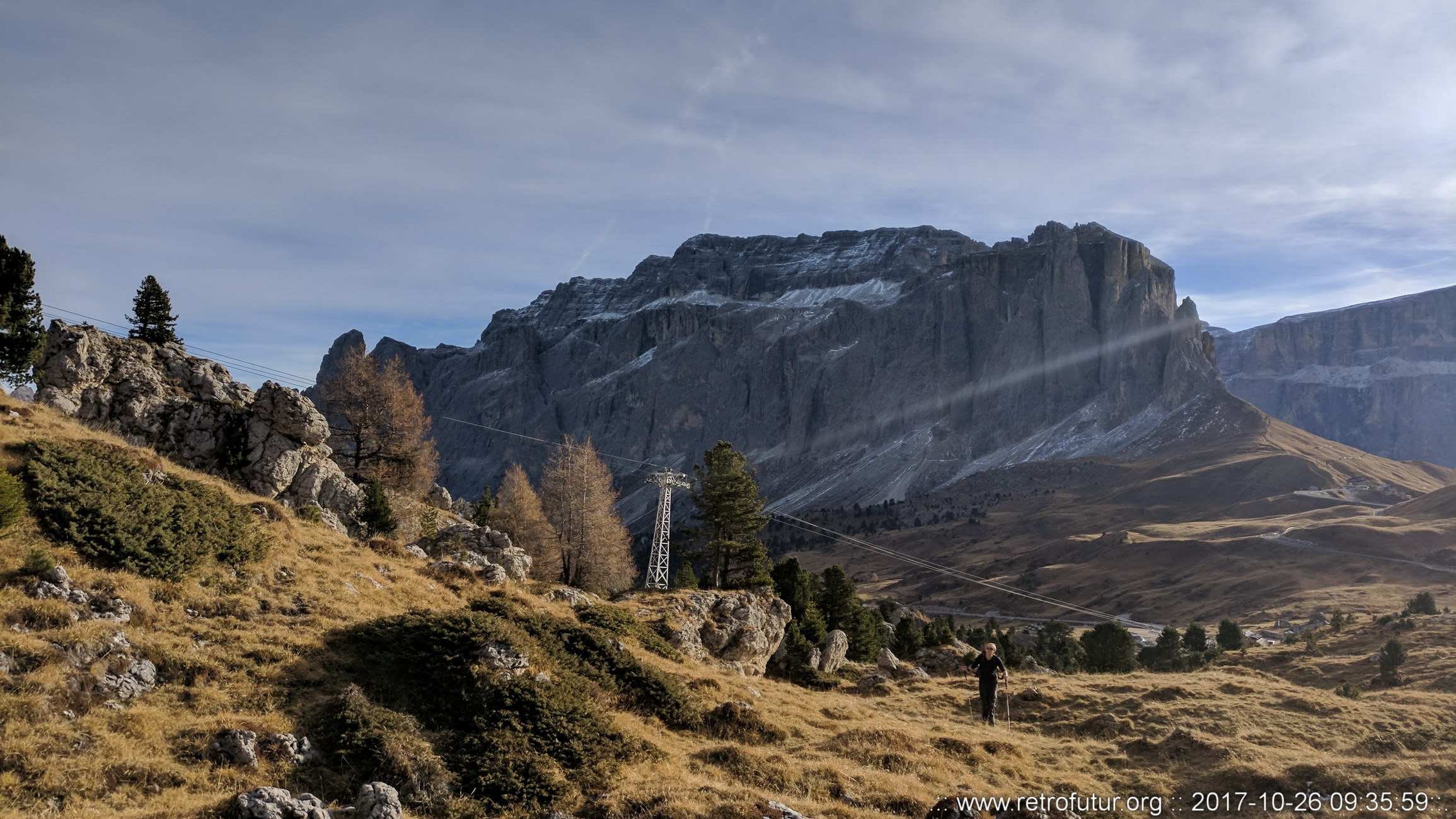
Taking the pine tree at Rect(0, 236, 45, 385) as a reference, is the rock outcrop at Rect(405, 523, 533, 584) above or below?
below

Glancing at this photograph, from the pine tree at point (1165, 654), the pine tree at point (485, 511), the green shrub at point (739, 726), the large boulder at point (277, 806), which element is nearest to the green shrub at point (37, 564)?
the large boulder at point (277, 806)

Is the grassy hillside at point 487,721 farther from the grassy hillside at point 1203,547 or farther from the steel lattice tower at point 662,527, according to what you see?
the grassy hillside at point 1203,547

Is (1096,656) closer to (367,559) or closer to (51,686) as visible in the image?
(367,559)

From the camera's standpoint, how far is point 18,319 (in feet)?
100

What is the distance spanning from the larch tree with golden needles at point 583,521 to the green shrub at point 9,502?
31.7 meters

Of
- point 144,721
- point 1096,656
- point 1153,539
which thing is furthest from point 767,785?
point 1153,539

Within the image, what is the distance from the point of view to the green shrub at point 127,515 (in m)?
17.8

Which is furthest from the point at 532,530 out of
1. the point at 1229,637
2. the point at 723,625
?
the point at 1229,637

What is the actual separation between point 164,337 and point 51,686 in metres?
27.1

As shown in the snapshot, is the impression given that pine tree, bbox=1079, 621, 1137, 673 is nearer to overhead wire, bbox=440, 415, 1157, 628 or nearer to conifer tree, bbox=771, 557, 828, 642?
conifer tree, bbox=771, 557, 828, 642

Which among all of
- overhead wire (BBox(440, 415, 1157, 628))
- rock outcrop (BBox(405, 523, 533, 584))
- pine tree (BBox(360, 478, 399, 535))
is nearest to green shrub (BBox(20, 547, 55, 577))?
rock outcrop (BBox(405, 523, 533, 584))

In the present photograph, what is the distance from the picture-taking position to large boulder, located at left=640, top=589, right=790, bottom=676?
98.7 ft

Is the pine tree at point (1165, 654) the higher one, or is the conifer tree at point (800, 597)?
the conifer tree at point (800, 597)

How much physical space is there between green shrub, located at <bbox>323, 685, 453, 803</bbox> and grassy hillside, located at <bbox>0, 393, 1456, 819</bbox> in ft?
0.13
